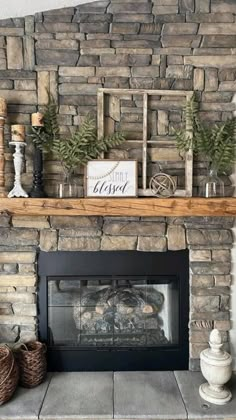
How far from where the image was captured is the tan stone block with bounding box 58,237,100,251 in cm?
225

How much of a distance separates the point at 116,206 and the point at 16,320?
103 centimetres

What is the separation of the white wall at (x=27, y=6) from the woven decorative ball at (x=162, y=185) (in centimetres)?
124

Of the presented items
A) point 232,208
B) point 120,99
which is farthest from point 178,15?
point 232,208

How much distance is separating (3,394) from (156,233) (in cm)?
132

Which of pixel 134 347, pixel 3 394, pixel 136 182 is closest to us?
pixel 3 394

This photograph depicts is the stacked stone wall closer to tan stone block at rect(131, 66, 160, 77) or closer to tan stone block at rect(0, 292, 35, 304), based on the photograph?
tan stone block at rect(131, 66, 160, 77)

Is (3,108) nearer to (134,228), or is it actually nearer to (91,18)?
(91,18)

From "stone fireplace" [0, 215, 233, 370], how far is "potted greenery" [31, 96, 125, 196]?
0.31m

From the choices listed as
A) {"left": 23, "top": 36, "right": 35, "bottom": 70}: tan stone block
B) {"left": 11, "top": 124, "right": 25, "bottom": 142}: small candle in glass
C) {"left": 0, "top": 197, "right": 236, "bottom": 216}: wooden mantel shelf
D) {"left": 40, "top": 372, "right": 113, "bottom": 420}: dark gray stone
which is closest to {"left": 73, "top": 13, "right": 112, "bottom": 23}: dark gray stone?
{"left": 23, "top": 36, "right": 35, "bottom": 70}: tan stone block

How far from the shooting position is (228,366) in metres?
2.01

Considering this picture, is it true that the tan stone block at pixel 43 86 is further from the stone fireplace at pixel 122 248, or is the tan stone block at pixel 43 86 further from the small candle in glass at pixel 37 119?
the stone fireplace at pixel 122 248

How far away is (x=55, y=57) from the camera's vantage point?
223 cm

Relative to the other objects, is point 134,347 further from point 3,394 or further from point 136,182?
point 136,182

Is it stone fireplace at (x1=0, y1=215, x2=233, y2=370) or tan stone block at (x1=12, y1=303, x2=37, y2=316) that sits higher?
stone fireplace at (x1=0, y1=215, x2=233, y2=370)
